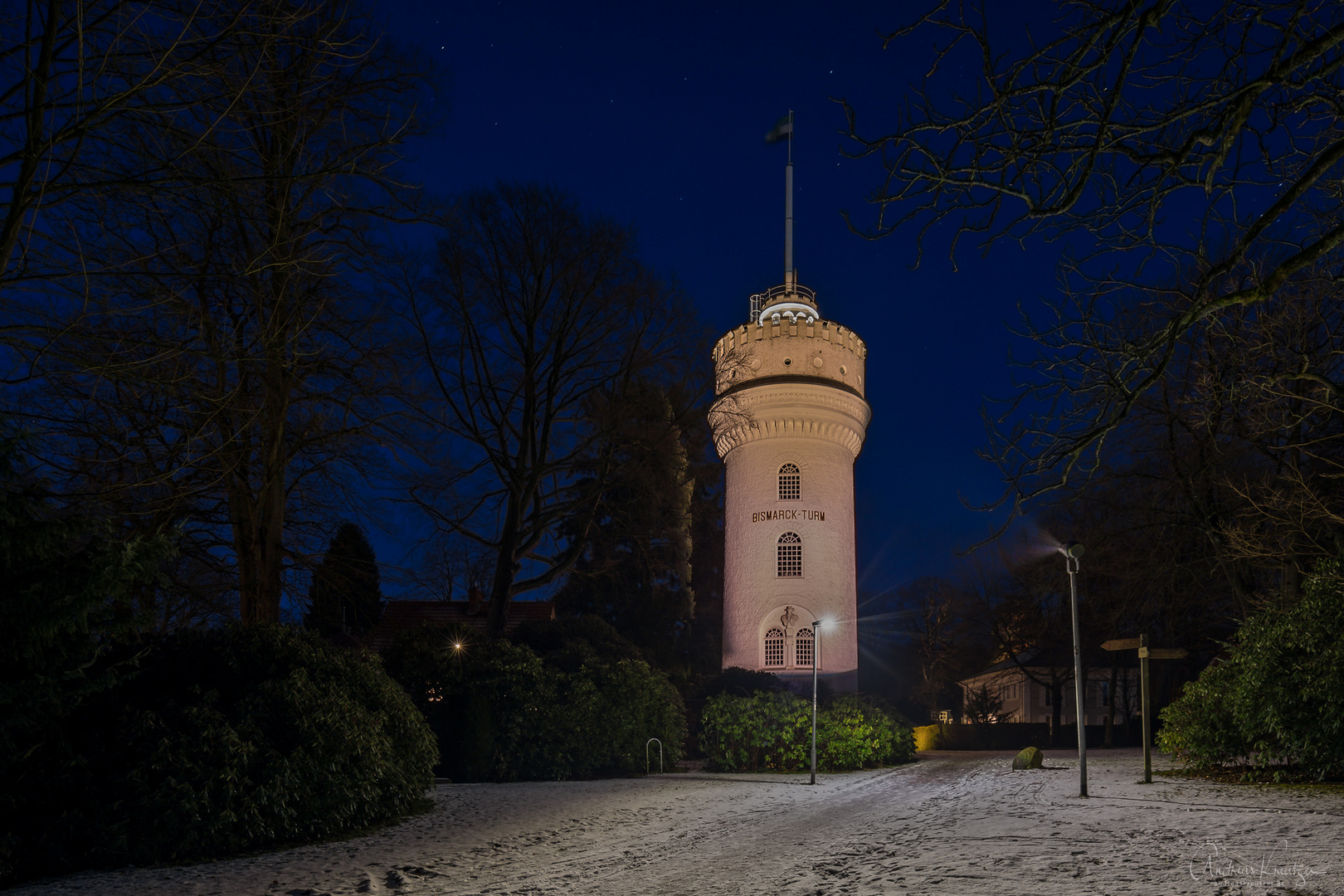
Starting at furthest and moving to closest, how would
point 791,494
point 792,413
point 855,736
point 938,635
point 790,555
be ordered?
point 938,635 → point 791,494 → point 792,413 → point 790,555 → point 855,736

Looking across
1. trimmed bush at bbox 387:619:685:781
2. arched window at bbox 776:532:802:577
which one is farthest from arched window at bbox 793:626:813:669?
trimmed bush at bbox 387:619:685:781

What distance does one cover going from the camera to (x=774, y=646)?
32844mm

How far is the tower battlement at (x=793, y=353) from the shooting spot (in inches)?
1356

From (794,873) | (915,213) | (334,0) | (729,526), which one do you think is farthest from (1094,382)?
(729,526)

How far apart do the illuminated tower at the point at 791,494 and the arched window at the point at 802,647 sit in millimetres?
30

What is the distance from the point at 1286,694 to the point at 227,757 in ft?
46.6

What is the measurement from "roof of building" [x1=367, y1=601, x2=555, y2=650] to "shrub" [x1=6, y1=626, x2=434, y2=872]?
24.8 meters

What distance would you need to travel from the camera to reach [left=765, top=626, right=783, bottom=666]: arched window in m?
32.7

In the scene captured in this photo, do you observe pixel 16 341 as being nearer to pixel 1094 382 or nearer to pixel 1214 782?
pixel 1094 382

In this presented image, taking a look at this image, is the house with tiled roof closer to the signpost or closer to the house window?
the house window

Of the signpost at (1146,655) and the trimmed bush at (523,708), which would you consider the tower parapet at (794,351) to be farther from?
the signpost at (1146,655)

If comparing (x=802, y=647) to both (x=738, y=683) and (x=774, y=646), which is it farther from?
(x=738, y=683)

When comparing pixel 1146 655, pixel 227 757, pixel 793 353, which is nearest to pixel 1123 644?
pixel 1146 655

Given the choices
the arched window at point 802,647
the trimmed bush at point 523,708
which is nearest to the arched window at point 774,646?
the arched window at point 802,647
